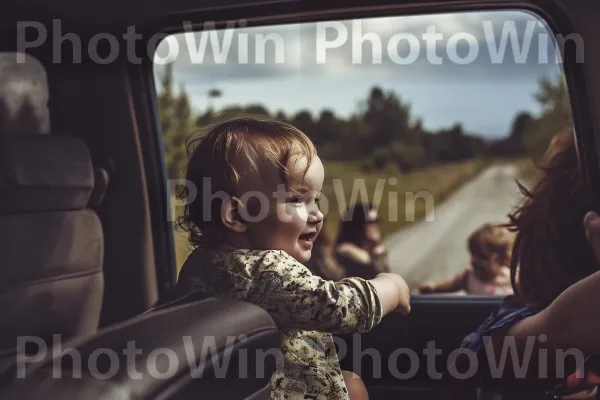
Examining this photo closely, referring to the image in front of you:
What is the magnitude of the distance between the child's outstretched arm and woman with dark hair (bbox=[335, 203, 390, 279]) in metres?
0.09

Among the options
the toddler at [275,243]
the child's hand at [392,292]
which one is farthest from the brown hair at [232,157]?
the child's hand at [392,292]

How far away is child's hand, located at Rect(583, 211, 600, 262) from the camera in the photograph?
0.92 m

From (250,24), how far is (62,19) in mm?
225

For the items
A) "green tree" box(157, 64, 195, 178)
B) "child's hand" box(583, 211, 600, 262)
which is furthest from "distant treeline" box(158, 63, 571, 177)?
"child's hand" box(583, 211, 600, 262)

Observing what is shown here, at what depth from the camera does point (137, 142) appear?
1047 millimetres

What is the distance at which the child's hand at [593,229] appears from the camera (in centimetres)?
92

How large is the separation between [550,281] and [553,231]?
7 cm

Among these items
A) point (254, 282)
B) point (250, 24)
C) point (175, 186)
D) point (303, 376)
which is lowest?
point (303, 376)

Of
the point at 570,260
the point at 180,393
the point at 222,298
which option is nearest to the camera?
the point at 180,393

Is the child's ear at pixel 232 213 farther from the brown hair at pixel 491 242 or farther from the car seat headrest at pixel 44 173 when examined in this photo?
the brown hair at pixel 491 242

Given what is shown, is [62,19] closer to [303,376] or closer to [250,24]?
[250,24]

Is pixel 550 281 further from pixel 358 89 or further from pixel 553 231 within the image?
pixel 358 89

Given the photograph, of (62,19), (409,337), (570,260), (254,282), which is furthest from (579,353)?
(62,19)

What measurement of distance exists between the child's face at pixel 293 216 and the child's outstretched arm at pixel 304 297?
0.05 feet
